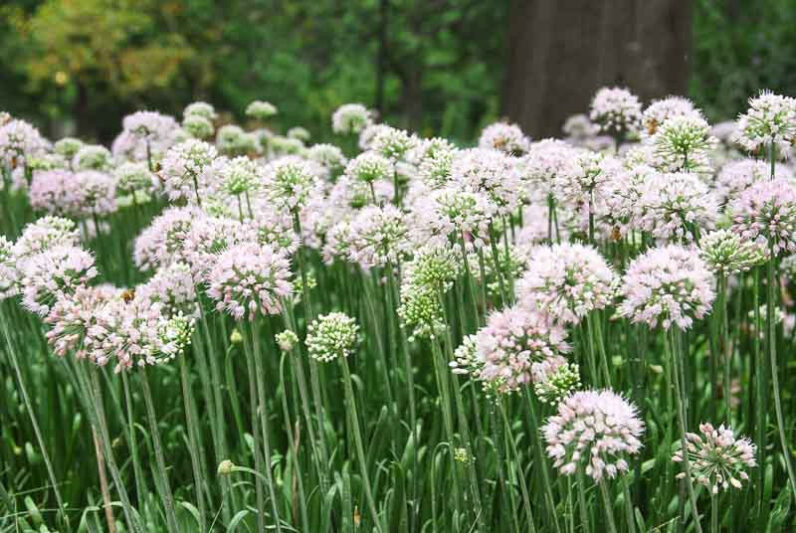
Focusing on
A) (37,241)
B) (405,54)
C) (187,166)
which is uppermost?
(405,54)

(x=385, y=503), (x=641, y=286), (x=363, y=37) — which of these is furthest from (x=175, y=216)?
(x=363, y=37)

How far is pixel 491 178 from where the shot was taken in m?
2.86

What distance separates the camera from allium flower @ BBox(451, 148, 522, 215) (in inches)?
113

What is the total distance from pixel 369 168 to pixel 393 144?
0.74ft

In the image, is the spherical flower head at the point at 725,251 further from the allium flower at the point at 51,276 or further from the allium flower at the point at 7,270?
the allium flower at the point at 7,270

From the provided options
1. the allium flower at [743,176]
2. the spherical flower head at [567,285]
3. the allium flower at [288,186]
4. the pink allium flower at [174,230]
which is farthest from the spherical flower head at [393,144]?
the spherical flower head at [567,285]

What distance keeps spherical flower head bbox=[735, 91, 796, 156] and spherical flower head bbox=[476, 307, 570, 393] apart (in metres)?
1.33

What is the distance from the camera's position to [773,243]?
262 cm

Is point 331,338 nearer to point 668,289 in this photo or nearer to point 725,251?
point 668,289

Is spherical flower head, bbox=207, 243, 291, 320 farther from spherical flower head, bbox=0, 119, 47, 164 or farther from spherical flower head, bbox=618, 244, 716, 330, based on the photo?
spherical flower head, bbox=0, 119, 47, 164

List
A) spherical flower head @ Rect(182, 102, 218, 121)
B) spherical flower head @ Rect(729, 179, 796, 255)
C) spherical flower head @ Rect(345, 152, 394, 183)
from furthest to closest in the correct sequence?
spherical flower head @ Rect(182, 102, 218, 121), spherical flower head @ Rect(345, 152, 394, 183), spherical flower head @ Rect(729, 179, 796, 255)

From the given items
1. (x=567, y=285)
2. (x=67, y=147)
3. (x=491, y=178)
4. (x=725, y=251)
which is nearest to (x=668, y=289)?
(x=567, y=285)

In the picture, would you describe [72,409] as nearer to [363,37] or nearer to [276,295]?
[276,295]

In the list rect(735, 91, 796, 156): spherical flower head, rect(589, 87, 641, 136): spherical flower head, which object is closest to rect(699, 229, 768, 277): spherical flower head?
rect(735, 91, 796, 156): spherical flower head
